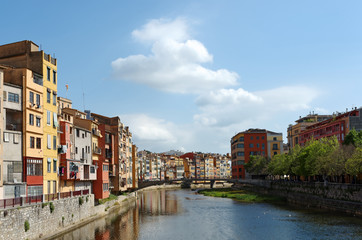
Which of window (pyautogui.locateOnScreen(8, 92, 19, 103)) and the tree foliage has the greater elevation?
window (pyautogui.locateOnScreen(8, 92, 19, 103))

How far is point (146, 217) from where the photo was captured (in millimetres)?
70188

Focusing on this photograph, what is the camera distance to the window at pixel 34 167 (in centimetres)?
4850

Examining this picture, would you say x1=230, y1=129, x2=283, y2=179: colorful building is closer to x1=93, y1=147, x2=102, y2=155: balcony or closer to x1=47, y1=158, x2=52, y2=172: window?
x1=93, y1=147, x2=102, y2=155: balcony

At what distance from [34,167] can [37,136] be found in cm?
392

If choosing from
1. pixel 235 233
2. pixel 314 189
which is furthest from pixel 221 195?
pixel 235 233

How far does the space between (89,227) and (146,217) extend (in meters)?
16.9

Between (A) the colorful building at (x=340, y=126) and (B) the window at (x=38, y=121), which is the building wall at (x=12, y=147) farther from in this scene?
(A) the colorful building at (x=340, y=126)

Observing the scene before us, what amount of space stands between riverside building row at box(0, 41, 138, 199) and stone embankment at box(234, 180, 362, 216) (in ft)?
133

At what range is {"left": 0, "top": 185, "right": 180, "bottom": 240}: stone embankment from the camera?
35.8 m

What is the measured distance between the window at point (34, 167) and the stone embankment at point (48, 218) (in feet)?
15.6

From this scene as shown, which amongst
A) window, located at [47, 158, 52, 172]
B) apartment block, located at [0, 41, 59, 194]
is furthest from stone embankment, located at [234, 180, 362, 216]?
window, located at [47, 158, 52, 172]

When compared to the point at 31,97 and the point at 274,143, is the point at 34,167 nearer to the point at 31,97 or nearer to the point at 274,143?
the point at 31,97

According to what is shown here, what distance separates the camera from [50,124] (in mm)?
54438

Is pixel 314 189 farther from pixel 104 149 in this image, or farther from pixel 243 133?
pixel 243 133
